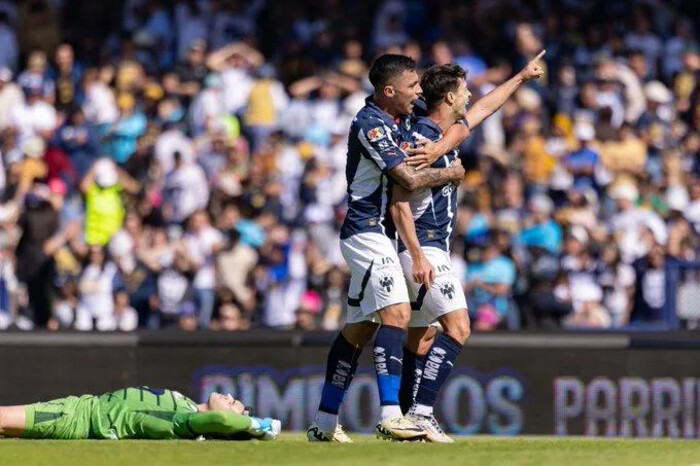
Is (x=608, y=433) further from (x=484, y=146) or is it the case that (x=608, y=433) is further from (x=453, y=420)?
(x=484, y=146)

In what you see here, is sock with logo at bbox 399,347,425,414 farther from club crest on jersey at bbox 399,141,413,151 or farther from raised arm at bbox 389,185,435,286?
club crest on jersey at bbox 399,141,413,151

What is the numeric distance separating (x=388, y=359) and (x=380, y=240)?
71cm

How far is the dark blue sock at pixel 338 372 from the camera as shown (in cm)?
1083

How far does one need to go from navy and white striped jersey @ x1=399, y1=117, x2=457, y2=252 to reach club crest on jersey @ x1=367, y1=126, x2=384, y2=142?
0.19 m

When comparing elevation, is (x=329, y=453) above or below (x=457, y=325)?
below

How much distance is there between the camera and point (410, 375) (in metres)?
11.1

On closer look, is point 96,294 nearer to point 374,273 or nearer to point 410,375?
point 410,375

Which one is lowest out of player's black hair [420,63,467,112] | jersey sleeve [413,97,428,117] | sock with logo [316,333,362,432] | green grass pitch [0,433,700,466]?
green grass pitch [0,433,700,466]

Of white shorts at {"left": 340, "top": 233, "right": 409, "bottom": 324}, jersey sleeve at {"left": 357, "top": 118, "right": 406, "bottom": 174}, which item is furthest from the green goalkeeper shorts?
jersey sleeve at {"left": 357, "top": 118, "right": 406, "bottom": 174}

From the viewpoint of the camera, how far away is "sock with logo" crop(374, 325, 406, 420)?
1046cm

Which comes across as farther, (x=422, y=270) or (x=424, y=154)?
(x=424, y=154)

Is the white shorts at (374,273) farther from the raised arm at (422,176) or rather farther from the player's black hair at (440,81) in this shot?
the player's black hair at (440,81)

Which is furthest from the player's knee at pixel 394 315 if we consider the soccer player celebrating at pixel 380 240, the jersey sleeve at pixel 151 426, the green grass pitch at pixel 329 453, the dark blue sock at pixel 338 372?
the jersey sleeve at pixel 151 426

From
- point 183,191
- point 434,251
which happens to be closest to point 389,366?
point 434,251
